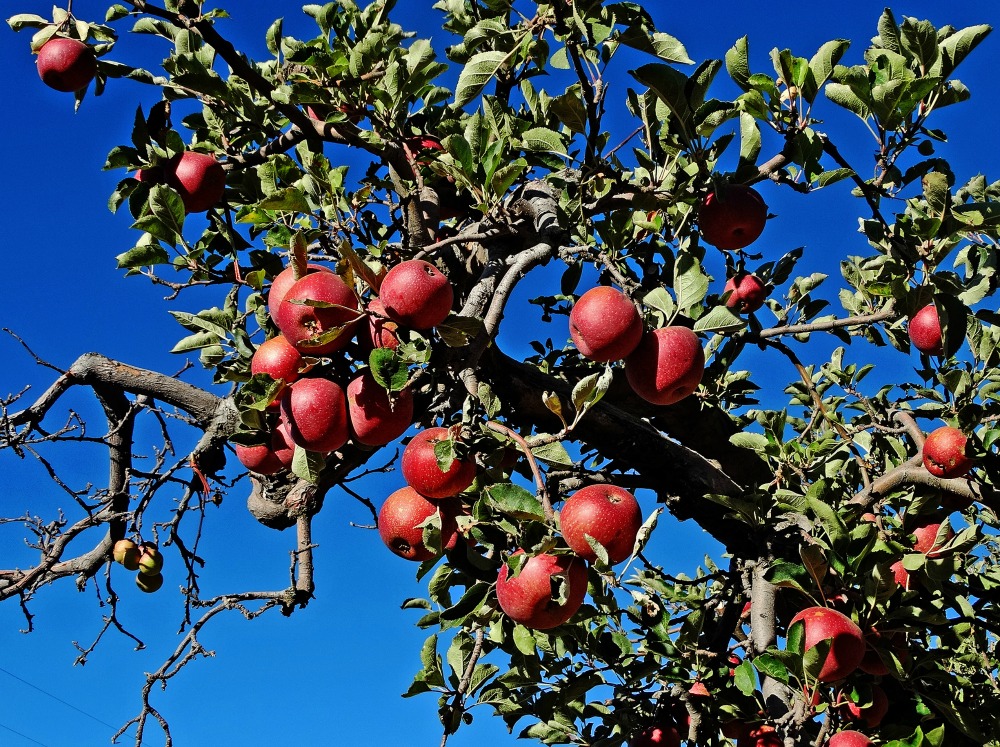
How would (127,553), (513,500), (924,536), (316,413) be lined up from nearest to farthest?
(513,500)
(316,413)
(924,536)
(127,553)

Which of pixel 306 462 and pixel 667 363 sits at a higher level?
pixel 667 363

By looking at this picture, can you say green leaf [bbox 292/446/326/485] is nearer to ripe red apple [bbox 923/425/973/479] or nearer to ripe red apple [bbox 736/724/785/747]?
ripe red apple [bbox 736/724/785/747]

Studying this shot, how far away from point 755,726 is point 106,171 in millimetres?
2541

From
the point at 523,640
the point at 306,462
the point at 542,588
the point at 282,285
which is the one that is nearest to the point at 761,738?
the point at 523,640

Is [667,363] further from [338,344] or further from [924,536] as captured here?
[924,536]

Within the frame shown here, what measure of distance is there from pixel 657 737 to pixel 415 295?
176 centimetres

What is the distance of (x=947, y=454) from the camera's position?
8.15 feet

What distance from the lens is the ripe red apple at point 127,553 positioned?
3447 mm

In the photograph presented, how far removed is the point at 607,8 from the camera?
6.66ft

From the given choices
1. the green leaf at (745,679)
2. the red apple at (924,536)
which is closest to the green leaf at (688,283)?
the green leaf at (745,679)

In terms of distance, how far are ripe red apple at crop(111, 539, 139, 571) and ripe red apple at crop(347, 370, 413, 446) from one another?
2103mm

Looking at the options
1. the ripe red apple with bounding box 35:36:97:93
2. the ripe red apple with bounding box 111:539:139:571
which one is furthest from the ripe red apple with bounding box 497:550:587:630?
the ripe red apple with bounding box 111:539:139:571

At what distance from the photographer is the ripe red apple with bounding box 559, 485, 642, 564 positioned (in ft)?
5.62

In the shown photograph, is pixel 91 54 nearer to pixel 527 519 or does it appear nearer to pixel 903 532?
pixel 527 519
